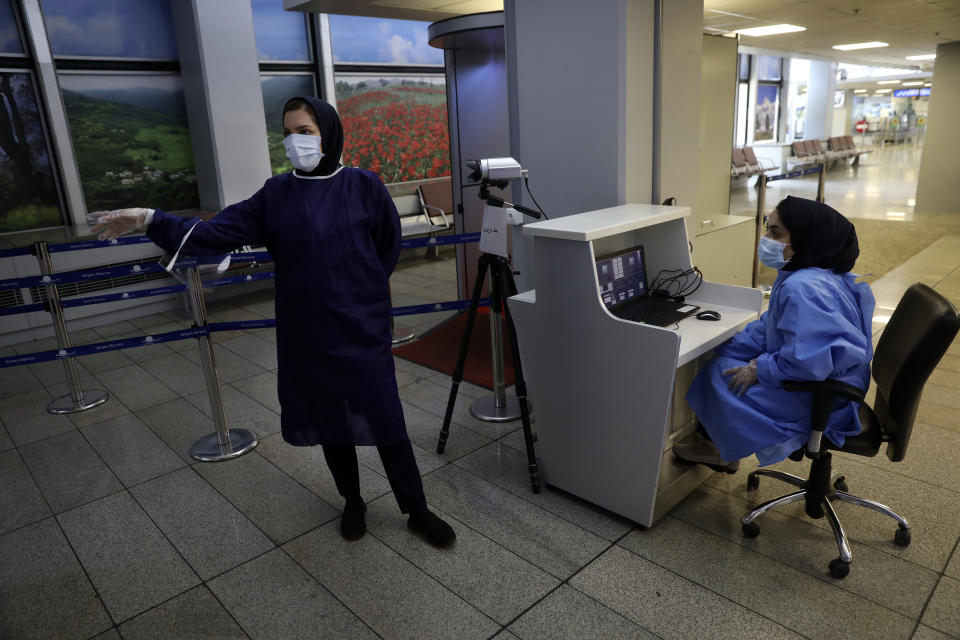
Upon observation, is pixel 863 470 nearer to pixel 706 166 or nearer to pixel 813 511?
pixel 813 511

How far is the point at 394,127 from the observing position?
7621mm

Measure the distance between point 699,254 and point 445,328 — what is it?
6.15 ft

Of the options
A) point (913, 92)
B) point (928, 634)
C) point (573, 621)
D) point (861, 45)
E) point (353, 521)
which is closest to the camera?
point (928, 634)

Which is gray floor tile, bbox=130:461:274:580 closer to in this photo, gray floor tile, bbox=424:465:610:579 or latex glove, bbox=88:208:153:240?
gray floor tile, bbox=424:465:610:579

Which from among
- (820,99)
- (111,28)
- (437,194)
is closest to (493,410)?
(437,194)

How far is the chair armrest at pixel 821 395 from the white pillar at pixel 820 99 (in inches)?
639

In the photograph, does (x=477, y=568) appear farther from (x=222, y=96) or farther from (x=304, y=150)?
(x=222, y=96)

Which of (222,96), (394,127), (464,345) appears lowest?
(464,345)

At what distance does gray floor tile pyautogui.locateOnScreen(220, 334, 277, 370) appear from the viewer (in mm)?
4383

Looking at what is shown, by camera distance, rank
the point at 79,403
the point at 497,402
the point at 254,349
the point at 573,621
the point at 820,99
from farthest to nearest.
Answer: the point at 820,99 < the point at 254,349 < the point at 79,403 < the point at 497,402 < the point at 573,621

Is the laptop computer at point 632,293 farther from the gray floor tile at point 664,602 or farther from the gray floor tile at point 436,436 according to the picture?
the gray floor tile at point 436,436

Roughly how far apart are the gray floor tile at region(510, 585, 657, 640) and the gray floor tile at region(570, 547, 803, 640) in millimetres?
32

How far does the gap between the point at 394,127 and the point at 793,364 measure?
6.50 metres

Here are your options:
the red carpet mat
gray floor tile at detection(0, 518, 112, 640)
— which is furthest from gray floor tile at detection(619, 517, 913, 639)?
gray floor tile at detection(0, 518, 112, 640)
